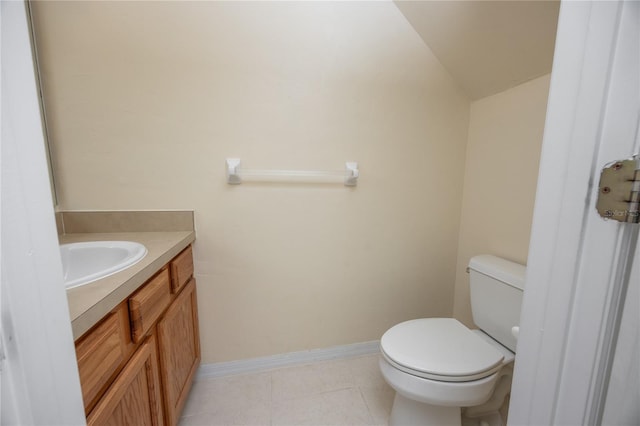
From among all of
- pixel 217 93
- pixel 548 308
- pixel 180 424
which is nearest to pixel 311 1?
pixel 217 93

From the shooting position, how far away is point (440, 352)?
3.13ft

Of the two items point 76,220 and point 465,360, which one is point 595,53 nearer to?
point 465,360

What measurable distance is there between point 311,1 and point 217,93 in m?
0.63

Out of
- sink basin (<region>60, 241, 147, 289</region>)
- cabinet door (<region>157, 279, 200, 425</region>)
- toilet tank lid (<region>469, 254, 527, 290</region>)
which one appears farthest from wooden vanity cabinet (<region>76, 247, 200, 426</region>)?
toilet tank lid (<region>469, 254, 527, 290</region>)

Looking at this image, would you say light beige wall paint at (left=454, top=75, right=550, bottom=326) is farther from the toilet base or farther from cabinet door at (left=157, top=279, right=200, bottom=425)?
cabinet door at (left=157, top=279, right=200, bottom=425)

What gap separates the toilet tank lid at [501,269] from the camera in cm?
100

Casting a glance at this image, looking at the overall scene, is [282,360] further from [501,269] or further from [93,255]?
[501,269]

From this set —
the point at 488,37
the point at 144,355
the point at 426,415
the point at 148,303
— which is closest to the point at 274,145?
the point at 148,303

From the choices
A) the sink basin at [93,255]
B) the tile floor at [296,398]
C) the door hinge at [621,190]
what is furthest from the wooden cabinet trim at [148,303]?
the door hinge at [621,190]

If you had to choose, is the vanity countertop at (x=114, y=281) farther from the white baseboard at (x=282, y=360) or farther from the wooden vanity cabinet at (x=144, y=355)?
the white baseboard at (x=282, y=360)

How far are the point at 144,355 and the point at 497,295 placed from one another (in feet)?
4.50

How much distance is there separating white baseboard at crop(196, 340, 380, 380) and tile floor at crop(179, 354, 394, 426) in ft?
0.09

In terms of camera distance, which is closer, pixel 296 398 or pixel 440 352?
pixel 440 352

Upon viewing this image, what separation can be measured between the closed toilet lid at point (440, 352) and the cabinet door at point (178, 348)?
0.83m
